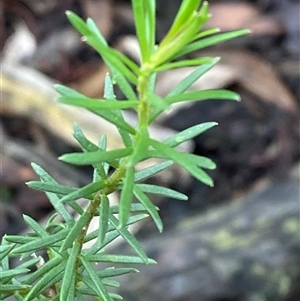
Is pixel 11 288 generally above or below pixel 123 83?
below

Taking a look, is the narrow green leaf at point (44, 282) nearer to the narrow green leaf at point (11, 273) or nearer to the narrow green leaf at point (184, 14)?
the narrow green leaf at point (11, 273)

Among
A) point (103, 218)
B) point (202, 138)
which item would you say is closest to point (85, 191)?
point (103, 218)

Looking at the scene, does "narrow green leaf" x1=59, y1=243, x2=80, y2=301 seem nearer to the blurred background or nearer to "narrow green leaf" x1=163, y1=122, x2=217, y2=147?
"narrow green leaf" x1=163, y1=122, x2=217, y2=147

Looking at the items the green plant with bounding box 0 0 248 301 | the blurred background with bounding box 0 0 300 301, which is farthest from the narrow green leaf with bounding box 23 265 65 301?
the blurred background with bounding box 0 0 300 301

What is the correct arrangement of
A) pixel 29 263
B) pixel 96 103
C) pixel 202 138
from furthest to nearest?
pixel 202 138, pixel 29 263, pixel 96 103

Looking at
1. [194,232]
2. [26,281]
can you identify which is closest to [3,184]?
[194,232]

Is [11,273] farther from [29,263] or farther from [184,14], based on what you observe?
[184,14]

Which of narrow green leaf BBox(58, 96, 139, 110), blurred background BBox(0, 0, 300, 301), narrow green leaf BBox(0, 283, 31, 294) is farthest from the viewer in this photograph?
blurred background BBox(0, 0, 300, 301)

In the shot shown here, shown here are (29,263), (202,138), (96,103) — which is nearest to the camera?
(96,103)
